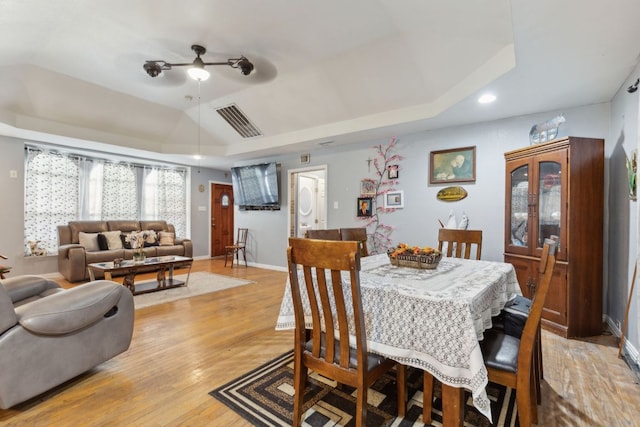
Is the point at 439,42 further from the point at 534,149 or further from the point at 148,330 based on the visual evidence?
the point at 148,330

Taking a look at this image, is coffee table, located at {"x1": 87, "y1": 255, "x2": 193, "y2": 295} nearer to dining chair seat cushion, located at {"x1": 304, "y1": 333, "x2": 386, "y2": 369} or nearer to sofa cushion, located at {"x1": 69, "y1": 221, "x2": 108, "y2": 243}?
sofa cushion, located at {"x1": 69, "y1": 221, "x2": 108, "y2": 243}

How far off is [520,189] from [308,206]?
4531mm

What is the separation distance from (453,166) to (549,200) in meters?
1.30

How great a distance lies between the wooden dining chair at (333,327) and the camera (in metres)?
1.26

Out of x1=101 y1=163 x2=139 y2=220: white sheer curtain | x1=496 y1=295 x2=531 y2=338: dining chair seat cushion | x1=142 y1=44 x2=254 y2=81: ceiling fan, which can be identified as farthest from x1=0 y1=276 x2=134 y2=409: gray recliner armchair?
x1=101 y1=163 x2=139 y2=220: white sheer curtain

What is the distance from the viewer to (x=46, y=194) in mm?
5312

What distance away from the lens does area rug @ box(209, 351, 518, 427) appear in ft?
5.24

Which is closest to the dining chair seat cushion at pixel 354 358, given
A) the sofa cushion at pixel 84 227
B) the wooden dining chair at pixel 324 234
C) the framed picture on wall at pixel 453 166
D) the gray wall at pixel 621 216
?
the wooden dining chair at pixel 324 234

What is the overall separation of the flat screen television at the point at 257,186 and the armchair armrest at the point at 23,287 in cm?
399

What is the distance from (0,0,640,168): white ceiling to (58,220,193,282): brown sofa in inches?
61.2

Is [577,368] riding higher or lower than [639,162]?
lower

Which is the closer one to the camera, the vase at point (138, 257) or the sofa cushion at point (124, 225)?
the vase at point (138, 257)

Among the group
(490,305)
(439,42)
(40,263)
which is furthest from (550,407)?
(40,263)

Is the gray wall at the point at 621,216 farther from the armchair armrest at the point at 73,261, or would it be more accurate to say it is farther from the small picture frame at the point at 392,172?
the armchair armrest at the point at 73,261
